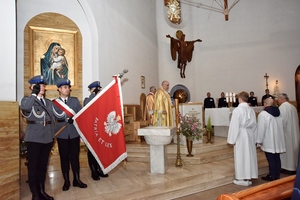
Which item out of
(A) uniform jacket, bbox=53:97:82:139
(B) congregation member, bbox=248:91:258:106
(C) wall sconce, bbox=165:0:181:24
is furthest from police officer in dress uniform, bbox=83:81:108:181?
(C) wall sconce, bbox=165:0:181:24

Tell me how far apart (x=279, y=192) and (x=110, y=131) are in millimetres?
3362

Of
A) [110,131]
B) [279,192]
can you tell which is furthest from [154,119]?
[279,192]

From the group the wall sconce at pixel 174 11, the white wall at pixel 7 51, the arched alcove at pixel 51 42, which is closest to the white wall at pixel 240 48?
the wall sconce at pixel 174 11

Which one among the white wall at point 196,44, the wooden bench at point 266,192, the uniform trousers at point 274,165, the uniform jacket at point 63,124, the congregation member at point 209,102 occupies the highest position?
the white wall at point 196,44

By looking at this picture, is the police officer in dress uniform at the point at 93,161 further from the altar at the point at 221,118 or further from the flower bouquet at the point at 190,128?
the altar at the point at 221,118

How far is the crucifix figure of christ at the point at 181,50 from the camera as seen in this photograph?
40.7 feet

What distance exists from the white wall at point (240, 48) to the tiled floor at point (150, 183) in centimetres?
716

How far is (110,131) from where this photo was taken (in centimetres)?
441

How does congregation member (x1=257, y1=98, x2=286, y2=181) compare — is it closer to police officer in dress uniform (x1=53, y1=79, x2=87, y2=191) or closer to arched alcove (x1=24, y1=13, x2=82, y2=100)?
police officer in dress uniform (x1=53, y1=79, x2=87, y2=191)

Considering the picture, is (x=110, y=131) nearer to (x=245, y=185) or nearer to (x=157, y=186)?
(x=157, y=186)

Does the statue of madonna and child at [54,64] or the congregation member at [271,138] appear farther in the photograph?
the statue of madonna and child at [54,64]

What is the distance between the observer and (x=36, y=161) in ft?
11.6

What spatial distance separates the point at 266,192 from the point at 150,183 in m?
3.29

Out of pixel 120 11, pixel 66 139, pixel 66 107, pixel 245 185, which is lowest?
pixel 245 185
